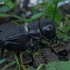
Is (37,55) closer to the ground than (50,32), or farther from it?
closer to the ground

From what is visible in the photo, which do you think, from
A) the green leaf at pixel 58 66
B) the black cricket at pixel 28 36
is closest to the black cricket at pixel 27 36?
the black cricket at pixel 28 36

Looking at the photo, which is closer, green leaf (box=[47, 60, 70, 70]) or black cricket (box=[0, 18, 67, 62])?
green leaf (box=[47, 60, 70, 70])

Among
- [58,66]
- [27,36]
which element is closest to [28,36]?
[27,36]

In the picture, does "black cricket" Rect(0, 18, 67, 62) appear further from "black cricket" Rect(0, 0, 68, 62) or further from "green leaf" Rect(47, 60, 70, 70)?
"green leaf" Rect(47, 60, 70, 70)

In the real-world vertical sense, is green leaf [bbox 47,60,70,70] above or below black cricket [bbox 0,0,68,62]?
below

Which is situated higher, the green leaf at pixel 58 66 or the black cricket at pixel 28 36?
the black cricket at pixel 28 36

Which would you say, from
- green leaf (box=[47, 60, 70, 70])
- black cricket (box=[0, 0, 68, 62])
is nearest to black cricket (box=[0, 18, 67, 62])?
black cricket (box=[0, 0, 68, 62])

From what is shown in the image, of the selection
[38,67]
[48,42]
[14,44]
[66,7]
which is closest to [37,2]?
[66,7]

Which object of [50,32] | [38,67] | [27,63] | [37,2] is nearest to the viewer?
[38,67]

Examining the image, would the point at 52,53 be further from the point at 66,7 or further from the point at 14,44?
the point at 66,7

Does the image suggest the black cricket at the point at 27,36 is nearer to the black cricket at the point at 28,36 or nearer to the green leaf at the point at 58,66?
the black cricket at the point at 28,36

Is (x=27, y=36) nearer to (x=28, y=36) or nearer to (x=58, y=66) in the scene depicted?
(x=28, y=36)
